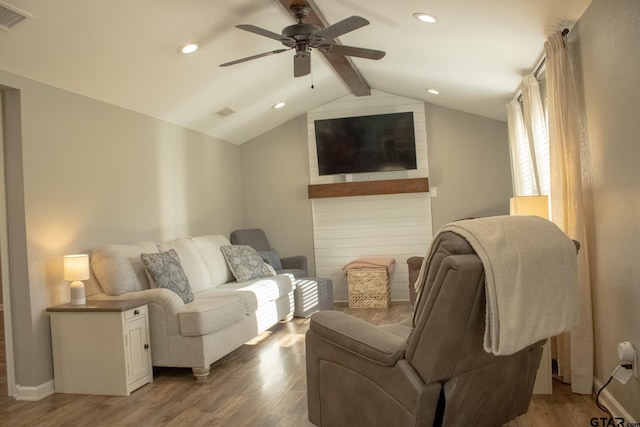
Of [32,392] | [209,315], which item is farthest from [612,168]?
→ [32,392]

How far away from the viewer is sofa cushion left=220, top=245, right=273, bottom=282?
5711 mm

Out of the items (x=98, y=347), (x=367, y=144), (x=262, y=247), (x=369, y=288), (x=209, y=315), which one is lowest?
(x=369, y=288)

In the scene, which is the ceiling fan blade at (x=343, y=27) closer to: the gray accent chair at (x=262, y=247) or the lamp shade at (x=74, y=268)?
the lamp shade at (x=74, y=268)

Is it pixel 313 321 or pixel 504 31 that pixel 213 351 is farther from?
pixel 504 31

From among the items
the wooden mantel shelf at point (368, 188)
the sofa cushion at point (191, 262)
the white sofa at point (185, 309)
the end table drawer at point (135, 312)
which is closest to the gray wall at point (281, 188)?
the wooden mantel shelf at point (368, 188)

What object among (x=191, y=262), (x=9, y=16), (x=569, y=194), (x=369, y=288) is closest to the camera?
(x=9, y=16)

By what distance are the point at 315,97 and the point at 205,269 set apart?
2807mm

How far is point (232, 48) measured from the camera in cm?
459

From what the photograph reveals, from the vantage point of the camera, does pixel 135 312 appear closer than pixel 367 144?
Yes

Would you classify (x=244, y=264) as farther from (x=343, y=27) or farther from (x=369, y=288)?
(x=343, y=27)

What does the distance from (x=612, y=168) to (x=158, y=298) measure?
3.09 meters

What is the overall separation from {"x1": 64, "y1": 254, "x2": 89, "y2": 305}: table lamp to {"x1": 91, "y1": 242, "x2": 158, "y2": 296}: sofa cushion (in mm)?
305

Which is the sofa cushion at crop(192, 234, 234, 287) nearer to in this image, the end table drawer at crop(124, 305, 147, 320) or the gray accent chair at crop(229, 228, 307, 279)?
the gray accent chair at crop(229, 228, 307, 279)

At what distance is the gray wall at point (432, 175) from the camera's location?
6926 mm
